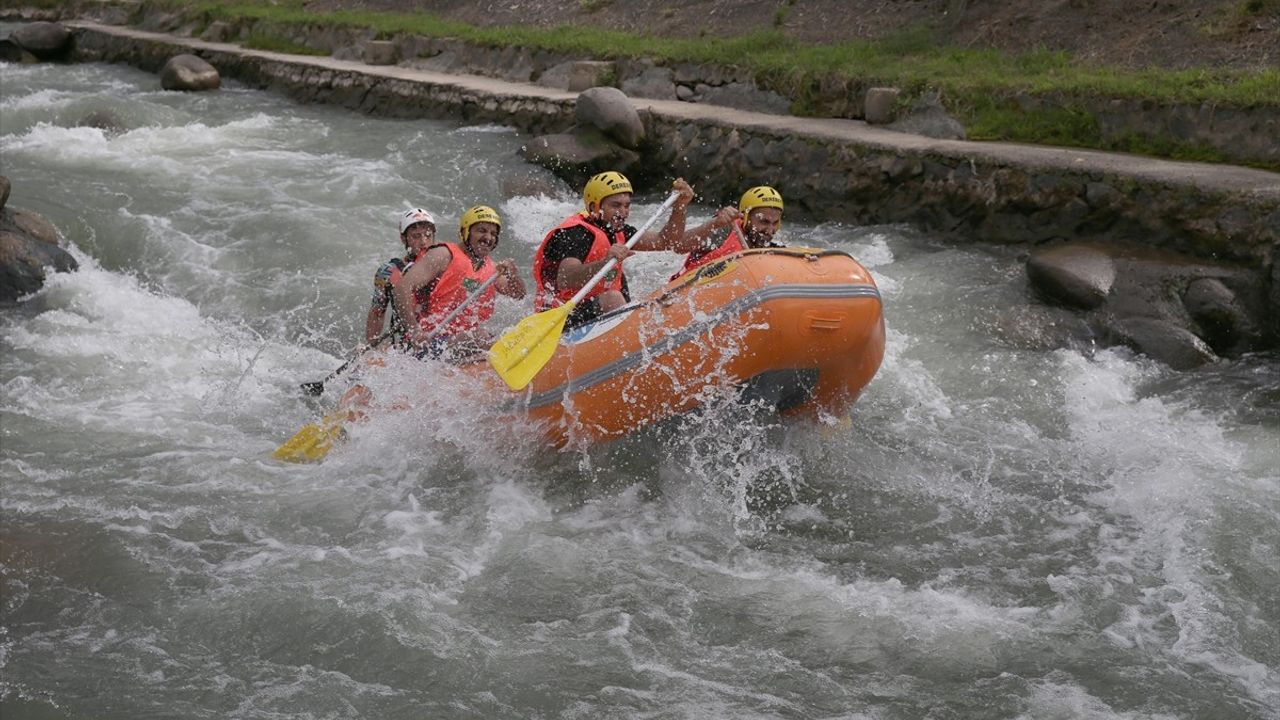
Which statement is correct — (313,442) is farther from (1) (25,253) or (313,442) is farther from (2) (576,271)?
(1) (25,253)

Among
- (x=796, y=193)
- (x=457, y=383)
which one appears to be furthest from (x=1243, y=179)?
(x=457, y=383)

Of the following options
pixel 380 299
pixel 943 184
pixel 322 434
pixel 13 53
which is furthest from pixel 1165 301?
pixel 13 53

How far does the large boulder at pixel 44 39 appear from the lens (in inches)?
837

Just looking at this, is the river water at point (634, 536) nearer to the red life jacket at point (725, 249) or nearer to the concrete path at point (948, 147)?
the concrete path at point (948, 147)

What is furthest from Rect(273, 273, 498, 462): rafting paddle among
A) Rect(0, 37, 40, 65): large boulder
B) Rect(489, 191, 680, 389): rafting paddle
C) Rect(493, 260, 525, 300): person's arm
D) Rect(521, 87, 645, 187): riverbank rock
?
Rect(0, 37, 40, 65): large boulder

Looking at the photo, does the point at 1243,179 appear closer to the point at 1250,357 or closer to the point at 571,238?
the point at 1250,357

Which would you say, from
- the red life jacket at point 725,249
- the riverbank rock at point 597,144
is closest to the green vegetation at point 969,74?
the riverbank rock at point 597,144

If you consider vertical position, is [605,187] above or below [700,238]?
above

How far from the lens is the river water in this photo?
4.90 meters

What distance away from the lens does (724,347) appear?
240 inches

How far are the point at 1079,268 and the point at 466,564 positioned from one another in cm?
505

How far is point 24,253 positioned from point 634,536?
5921 millimetres

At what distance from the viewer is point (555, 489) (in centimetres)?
655

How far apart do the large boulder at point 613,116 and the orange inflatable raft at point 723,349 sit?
6.31m
